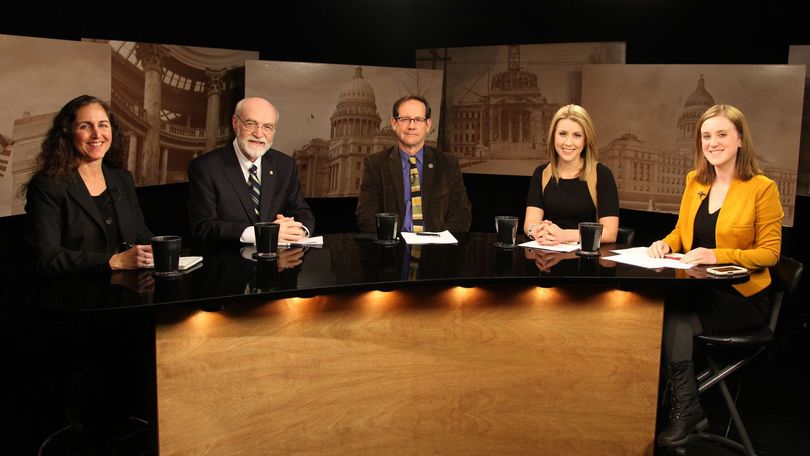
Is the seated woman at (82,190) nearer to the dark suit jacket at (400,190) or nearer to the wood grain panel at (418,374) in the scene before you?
the wood grain panel at (418,374)

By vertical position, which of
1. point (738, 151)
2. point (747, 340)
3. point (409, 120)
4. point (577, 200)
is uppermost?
point (409, 120)

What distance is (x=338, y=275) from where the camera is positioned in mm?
2738

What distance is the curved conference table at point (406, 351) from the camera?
2545mm

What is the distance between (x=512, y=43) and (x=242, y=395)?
4129 mm

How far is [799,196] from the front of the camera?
16.9 ft

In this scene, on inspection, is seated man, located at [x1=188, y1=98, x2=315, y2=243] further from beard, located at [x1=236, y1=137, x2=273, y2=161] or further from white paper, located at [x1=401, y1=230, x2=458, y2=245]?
white paper, located at [x1=401, y1=230, x2=458, y2=245]

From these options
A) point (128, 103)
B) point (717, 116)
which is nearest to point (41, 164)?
point (128, 103)

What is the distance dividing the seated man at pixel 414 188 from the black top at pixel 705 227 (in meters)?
1.18

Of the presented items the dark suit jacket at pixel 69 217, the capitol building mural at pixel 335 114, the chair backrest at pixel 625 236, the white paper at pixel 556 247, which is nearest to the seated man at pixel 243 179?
the dark suit jacket at pixel 69 217

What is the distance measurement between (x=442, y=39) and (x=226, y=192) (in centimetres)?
305

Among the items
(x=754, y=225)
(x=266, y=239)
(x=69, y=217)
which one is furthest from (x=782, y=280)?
(x=69, y=217)

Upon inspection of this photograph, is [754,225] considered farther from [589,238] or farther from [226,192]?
[226,192]

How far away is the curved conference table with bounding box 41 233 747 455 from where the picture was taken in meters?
2.54

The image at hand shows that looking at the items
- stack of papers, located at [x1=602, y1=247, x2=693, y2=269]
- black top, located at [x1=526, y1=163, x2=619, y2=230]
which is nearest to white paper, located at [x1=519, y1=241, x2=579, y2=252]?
stack of papers, located at [x1=602, y1=247, x2=693, y2=269]
